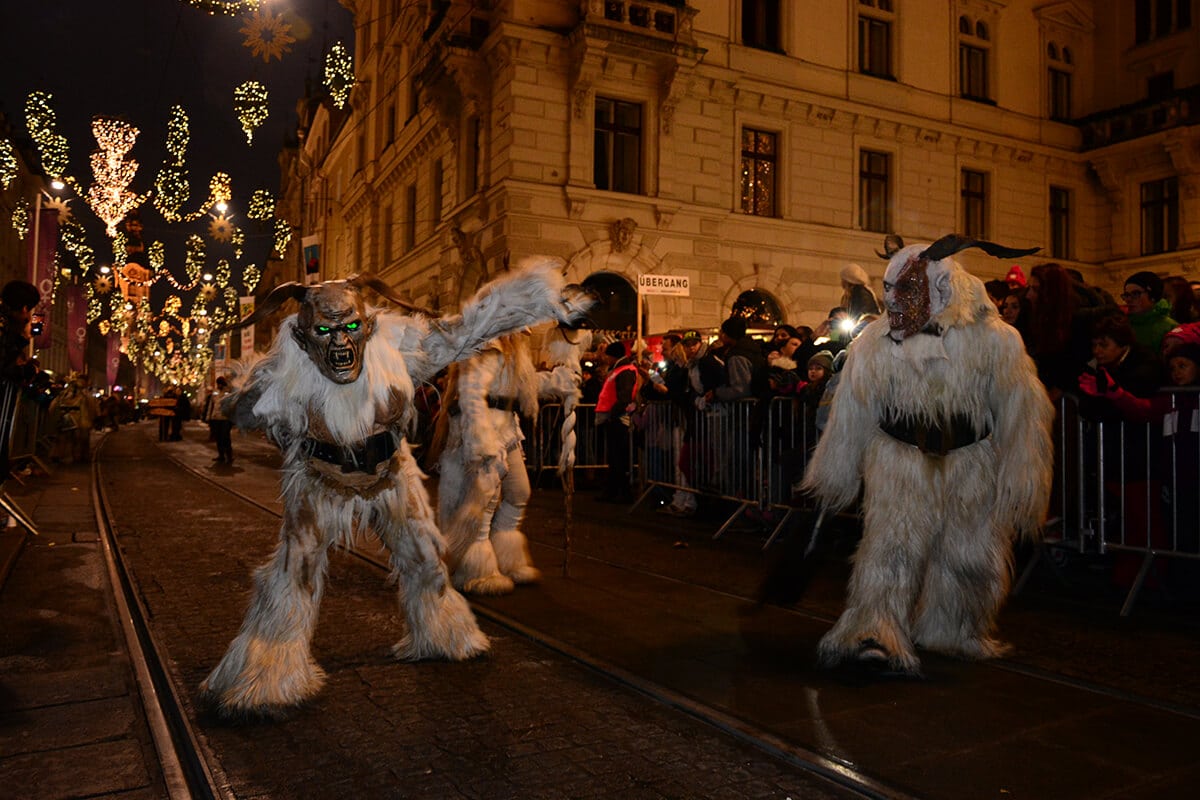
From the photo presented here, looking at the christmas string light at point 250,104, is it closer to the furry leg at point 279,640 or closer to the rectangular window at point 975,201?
the furry leg at point 279,640

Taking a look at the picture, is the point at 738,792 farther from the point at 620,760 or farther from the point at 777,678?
the point at 777,678

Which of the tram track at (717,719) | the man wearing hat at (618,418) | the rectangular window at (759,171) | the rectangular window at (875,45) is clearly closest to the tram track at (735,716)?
the tram track at (717,719)

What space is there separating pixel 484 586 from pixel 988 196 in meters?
22.3

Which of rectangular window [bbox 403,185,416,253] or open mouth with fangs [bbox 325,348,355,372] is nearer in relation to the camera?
open mouth with fangs [bbox 325,348,355,372]

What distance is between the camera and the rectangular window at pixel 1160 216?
23.4 m

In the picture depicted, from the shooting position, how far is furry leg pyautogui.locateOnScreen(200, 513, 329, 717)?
11.3 feet

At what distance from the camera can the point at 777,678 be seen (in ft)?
13.1

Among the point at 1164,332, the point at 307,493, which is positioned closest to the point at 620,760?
the point at 307,493

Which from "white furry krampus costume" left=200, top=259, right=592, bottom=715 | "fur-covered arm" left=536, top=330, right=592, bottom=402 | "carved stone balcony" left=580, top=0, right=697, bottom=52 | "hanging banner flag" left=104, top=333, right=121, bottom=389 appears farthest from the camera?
"hanging banner flag" left=104, top=333, right=121, bottom=389

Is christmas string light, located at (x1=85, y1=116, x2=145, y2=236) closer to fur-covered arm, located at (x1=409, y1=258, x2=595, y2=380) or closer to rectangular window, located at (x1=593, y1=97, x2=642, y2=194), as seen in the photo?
rectangular window, located at (x1=593, y1=97, x2=642, y2=194)

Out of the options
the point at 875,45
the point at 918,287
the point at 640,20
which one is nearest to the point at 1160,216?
the point at 875,45

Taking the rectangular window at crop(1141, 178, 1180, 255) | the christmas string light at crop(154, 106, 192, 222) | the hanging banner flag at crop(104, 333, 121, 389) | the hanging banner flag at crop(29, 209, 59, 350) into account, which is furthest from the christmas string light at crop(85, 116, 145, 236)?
the hanging banner flag at crop(104, 333, 121, 389)

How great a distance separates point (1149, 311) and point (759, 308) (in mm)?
14583

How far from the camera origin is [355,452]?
3.80 metres
